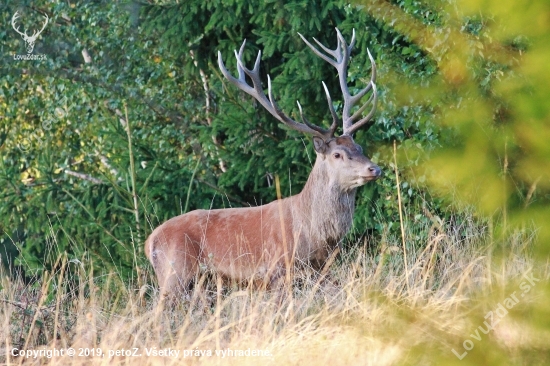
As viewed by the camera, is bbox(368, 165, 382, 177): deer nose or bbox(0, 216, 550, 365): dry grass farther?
bbox(368, 165, 382, 177): deer nose

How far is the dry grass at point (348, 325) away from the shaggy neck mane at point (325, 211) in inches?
8.6

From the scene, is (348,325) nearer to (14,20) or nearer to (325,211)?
(325,211)

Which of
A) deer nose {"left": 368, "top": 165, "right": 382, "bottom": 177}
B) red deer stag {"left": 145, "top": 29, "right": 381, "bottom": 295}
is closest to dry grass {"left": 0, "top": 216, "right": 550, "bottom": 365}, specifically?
red deer stag {"left": 145, "top": 29, "right": 381, "bottom": 295}

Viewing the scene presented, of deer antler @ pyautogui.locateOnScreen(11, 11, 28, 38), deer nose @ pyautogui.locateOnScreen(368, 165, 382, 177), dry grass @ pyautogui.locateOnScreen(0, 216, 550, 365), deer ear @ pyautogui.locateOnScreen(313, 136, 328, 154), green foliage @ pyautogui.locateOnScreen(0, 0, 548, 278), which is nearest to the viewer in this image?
dry grass @ pyautogui.locateOnScreen(0, 216, 550, 365)

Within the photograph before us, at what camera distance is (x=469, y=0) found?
1.29 metres

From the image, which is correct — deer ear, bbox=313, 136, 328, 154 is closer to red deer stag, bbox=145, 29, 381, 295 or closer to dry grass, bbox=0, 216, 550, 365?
red deer stag, bbox=145, 29, 381, 295

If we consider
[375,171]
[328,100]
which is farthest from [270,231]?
[328,100]

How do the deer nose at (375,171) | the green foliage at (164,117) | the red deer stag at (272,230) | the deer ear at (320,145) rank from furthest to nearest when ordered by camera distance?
1. the green foliage at (164,117)
2. the deer ear at (320,145)
3. the red deer stag at (272,230)
4. the deer nose at (375,171)

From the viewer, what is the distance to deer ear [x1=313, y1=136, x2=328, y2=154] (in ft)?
19.6

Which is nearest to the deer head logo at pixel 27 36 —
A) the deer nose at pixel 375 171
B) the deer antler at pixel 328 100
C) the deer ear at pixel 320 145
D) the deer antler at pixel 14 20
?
the deer antler at pixel 14 20

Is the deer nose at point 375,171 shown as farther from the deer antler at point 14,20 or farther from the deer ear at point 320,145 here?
the deer antler at point 14,20

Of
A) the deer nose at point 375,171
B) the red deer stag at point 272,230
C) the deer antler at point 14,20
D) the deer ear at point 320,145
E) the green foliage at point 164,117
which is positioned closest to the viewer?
the deer nose at point 375,171

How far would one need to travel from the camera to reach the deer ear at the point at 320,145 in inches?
236

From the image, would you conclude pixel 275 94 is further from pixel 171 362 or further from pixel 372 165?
pixel 171 362
